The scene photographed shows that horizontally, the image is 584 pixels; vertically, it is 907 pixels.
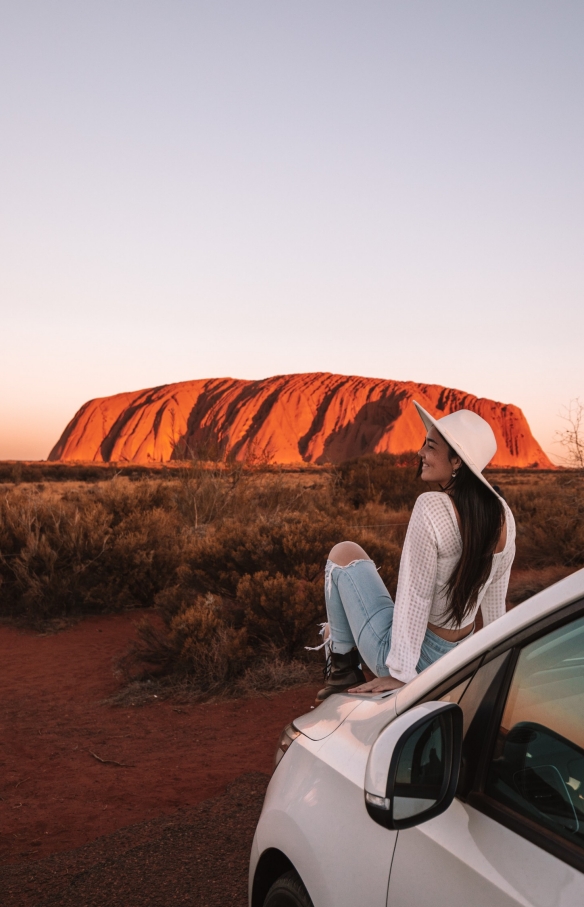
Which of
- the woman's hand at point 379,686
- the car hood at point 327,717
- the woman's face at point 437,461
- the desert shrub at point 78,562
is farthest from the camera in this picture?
the desert shrub at point 78,562

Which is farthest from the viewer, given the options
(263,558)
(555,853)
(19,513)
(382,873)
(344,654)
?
(19,513)

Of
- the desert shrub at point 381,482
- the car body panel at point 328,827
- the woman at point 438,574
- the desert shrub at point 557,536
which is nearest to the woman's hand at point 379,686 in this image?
the woman at point 438,574

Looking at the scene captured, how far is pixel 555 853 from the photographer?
3.91ft

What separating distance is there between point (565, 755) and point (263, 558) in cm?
692

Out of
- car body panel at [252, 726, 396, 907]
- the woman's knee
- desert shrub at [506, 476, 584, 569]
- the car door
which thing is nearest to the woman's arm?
the woman's knee

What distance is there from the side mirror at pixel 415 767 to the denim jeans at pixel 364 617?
4.92 ft

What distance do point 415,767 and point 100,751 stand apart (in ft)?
14.8

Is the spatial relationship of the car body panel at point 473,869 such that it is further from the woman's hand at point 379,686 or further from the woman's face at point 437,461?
the woman's face at point 437,461

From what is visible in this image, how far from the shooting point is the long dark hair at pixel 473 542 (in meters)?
2.81

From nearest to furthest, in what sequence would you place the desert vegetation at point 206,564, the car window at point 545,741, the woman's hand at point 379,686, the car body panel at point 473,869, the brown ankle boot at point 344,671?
the car body panel at point 473,869 → the car window at point 545,741 → the woman's hand at point 379,686 → the brown ankle boot at point 344,671 → the desert vegetation at point 206,564

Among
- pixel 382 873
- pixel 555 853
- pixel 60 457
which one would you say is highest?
pixel 555 853

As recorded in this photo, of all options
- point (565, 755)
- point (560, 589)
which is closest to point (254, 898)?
point (565, 755)

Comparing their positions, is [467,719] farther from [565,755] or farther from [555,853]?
[555,853]

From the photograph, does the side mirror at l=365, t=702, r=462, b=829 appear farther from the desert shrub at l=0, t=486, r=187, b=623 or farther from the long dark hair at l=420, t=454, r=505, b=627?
the desert shrub at l=0, t=486, r=187, b=623
